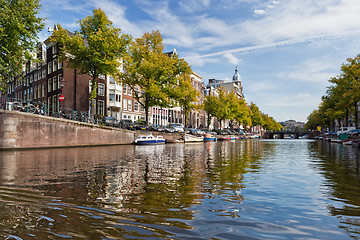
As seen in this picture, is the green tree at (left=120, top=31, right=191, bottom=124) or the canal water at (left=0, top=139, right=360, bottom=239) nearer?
the canal water at (left=0, top=139, right=360, bottom=239)

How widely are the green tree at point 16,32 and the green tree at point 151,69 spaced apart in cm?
1591

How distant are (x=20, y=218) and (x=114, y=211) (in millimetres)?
1681

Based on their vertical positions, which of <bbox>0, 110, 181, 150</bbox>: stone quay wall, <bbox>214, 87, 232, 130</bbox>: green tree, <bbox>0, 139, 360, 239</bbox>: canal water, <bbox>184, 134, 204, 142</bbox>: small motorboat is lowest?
<bbox>0, 139, 360, 239</bbox>: canal water

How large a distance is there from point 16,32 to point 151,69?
20.1 meters

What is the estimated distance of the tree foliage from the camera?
33.3 m

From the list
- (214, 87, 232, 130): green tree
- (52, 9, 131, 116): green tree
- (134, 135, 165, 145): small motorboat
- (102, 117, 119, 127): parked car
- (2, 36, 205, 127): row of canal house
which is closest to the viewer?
(52, 9, 131, 116): green tree

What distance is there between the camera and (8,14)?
2338 centimetres

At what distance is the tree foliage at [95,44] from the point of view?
1313 inches

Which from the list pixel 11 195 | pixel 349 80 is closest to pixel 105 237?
pixel 11 195

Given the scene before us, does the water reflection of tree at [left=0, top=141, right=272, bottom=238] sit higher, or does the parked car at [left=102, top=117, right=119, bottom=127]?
the parked car at [left=102, top=117, right=119, bottom=127]

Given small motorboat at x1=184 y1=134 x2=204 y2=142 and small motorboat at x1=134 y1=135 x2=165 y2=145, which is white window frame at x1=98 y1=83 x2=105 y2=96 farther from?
small motorboat at x1=184 y1=134 x2=204 y2=142

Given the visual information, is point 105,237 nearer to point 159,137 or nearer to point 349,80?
point 159,137

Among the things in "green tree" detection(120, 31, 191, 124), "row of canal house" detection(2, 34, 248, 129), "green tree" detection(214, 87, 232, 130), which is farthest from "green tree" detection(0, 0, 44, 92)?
"green tree" detection(214, 87, 232, 130)

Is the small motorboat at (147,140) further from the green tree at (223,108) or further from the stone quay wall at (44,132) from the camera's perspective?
the green tree at (223,108)
